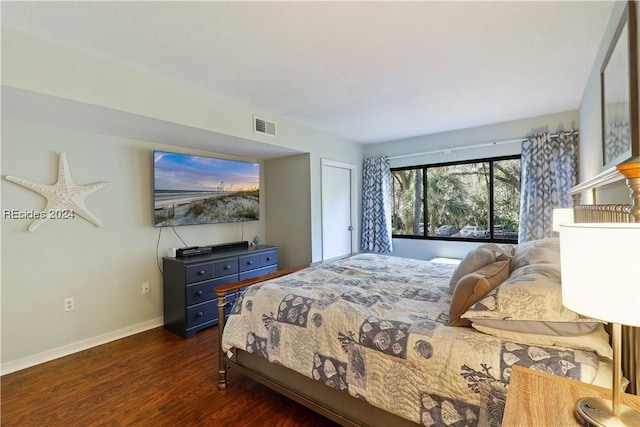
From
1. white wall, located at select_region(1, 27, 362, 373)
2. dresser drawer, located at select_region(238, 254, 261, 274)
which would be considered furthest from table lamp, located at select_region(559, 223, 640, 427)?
dresser drawer, located at select_region(238, 254, 261, 274)

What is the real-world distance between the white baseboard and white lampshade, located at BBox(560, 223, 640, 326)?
3.75m

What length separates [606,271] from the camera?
2.22ft

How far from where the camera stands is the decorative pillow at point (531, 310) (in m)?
1.23

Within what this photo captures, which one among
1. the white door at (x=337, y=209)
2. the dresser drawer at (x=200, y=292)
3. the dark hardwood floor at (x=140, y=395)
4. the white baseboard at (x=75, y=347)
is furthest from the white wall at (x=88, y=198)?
the white door at (x=337, y=209)

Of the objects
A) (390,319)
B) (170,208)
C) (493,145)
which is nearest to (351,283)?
(390,319)

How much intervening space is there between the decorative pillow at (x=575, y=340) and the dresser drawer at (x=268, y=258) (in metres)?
3.02

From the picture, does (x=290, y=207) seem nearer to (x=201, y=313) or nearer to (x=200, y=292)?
(x=200, y=292)

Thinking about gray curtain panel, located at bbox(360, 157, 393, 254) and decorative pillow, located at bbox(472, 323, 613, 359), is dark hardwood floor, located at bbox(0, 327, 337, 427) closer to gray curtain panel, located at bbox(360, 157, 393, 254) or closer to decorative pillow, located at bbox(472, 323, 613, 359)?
decorative pillow, located at bbox(472, 323, 613, 359)

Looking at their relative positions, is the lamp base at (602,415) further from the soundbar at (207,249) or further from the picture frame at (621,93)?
the soundbar at (207,249)

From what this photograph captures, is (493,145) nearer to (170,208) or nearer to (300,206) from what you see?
(300,206)

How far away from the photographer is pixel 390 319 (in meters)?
1.58

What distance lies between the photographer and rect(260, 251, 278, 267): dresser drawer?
3898mm

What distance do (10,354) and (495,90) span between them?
16.3 feet

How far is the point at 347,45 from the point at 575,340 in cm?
211
